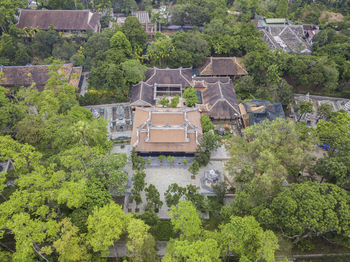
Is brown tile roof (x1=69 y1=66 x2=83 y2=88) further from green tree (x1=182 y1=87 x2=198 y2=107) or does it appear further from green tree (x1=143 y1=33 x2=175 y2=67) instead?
green tree (x1=182 y1=87 x2=198 y2=107)

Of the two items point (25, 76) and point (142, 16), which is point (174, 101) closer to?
point (25, 76)

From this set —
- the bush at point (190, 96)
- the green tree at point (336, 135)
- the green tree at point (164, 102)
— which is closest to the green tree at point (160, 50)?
the bush at point (190, 96)

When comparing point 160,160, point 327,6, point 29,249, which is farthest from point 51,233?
point 327,6

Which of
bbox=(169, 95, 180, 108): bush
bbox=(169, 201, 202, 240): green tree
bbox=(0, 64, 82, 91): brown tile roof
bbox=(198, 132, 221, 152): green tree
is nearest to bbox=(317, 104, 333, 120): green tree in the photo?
bbox=(198, 132, 221, 152): green tree

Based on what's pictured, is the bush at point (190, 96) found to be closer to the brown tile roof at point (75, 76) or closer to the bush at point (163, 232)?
the brown tile roof at point (75, 76)

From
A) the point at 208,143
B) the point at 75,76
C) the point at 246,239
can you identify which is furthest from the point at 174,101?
the point at 246,239
